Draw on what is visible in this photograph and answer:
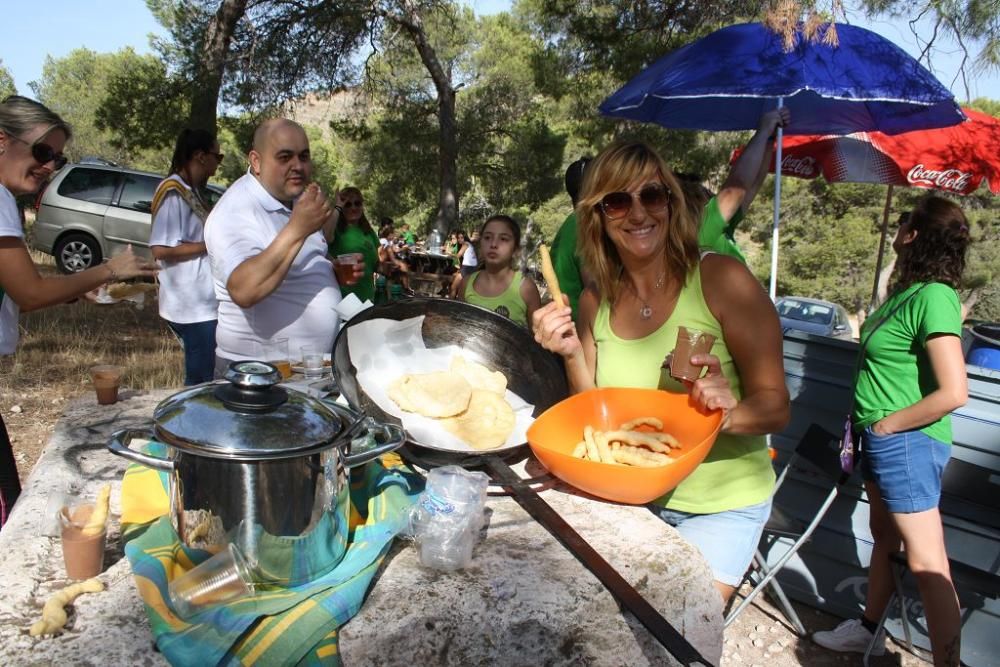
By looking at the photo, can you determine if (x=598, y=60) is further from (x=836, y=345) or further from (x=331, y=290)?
(x=331, y=290)

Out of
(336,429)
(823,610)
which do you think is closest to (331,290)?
(336,429)

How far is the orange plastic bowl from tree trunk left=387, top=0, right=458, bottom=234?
32.9 feet

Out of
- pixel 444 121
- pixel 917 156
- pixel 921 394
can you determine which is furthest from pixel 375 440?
pixel 444 121

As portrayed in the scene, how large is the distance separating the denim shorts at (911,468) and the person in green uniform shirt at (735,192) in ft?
3.21

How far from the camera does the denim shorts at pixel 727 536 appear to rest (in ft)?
5.39

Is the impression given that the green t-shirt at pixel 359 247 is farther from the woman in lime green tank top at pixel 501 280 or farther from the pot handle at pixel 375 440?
the pot handle at pixel 375 440

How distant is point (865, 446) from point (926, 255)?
2.66ft

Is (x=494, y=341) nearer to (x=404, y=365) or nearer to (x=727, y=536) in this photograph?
(x=404, y=365)

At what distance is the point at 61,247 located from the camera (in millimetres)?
10070

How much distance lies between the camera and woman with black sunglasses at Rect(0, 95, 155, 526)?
1810 millimetres

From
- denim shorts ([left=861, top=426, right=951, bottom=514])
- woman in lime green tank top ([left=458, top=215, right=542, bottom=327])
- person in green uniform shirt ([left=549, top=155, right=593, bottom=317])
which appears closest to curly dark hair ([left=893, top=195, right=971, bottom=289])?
denim shorts ([left=861, top=426, right=951, bottom=514])

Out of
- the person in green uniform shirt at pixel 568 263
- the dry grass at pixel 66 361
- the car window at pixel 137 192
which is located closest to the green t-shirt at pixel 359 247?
the dry grass at pixel 66 361

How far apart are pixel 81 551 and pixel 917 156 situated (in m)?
6.99

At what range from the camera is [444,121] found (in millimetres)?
12078
